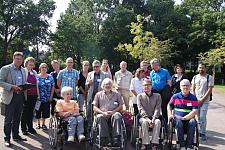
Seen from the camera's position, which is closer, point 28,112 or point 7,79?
point 7,79

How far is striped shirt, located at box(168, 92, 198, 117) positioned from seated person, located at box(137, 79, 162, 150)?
32 centimetres

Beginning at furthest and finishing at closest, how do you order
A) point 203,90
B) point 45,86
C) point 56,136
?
point 45,86 → point 203,90 → point 56,136

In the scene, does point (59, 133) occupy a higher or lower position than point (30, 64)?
lower

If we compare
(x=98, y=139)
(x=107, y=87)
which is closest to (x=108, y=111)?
(x=107, y=87)

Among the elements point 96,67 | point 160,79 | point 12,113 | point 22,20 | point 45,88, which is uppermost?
point 22,20

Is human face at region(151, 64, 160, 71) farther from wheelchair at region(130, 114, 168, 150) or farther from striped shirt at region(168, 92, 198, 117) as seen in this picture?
wheelchair at region(130, 114, 168, 150)

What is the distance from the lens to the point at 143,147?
20.4 ft

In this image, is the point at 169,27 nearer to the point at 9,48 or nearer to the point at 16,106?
the point at 9,48

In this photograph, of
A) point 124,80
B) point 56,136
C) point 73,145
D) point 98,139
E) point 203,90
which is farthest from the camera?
Answer: point 124,80

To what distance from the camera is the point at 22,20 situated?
42.0 meters

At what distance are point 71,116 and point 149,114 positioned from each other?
1.49 meters

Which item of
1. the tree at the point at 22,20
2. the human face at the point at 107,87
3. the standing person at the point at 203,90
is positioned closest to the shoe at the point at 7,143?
the human face at the point at 107,87

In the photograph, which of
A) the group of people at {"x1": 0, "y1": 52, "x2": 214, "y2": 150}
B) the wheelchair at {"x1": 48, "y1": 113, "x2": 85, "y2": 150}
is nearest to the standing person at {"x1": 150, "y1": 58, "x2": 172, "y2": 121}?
the group of people at {"x1": 0, "y1": 52, "x2": 214, "y2": 150}

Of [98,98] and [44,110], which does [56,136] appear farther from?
[44,110]
